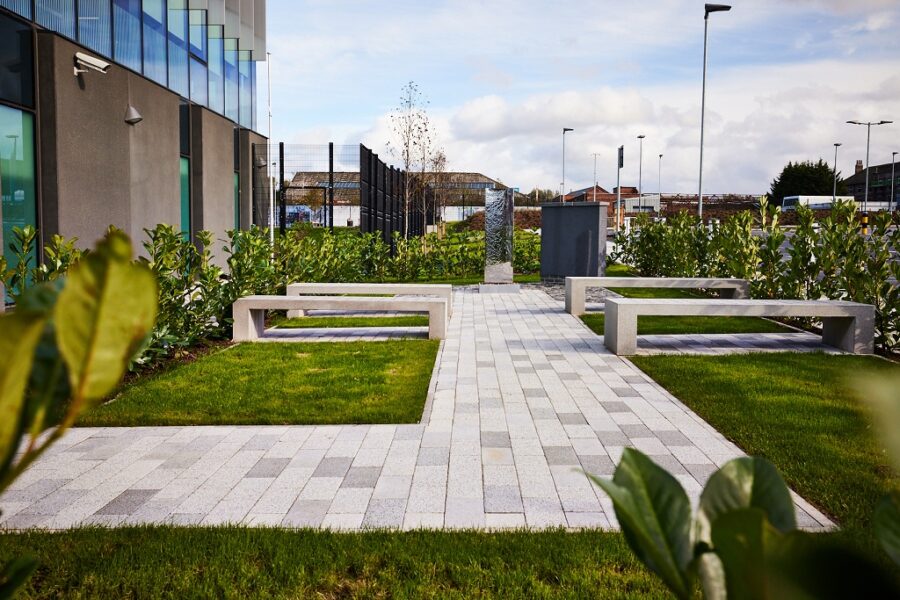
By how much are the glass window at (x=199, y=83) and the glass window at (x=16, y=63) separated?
279 inches

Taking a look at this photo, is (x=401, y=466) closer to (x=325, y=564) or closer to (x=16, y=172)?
(x=325, y=564)

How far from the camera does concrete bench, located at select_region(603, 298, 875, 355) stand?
9.87 metres

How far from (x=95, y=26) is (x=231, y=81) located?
27.8 ft

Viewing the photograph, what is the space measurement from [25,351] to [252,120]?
23.0m

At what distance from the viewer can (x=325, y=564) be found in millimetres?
3770

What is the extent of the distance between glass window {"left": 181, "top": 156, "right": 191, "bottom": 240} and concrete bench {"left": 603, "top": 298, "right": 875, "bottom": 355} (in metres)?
10.5

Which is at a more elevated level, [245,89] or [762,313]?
[245,89]

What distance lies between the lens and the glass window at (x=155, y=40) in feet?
47.1

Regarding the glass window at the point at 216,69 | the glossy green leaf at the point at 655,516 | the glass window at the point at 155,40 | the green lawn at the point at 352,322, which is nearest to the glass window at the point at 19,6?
the glass window at the point at 155,40

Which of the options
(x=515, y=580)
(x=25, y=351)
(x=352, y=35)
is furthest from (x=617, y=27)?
(x=25, y=351)

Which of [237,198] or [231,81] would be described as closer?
[231,81]

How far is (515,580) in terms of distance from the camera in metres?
3.62

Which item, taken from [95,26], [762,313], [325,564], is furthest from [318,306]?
[325,564]

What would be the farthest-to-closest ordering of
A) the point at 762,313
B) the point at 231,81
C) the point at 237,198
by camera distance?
the point at 237,198
the point at 231,81
the point at 762,313
